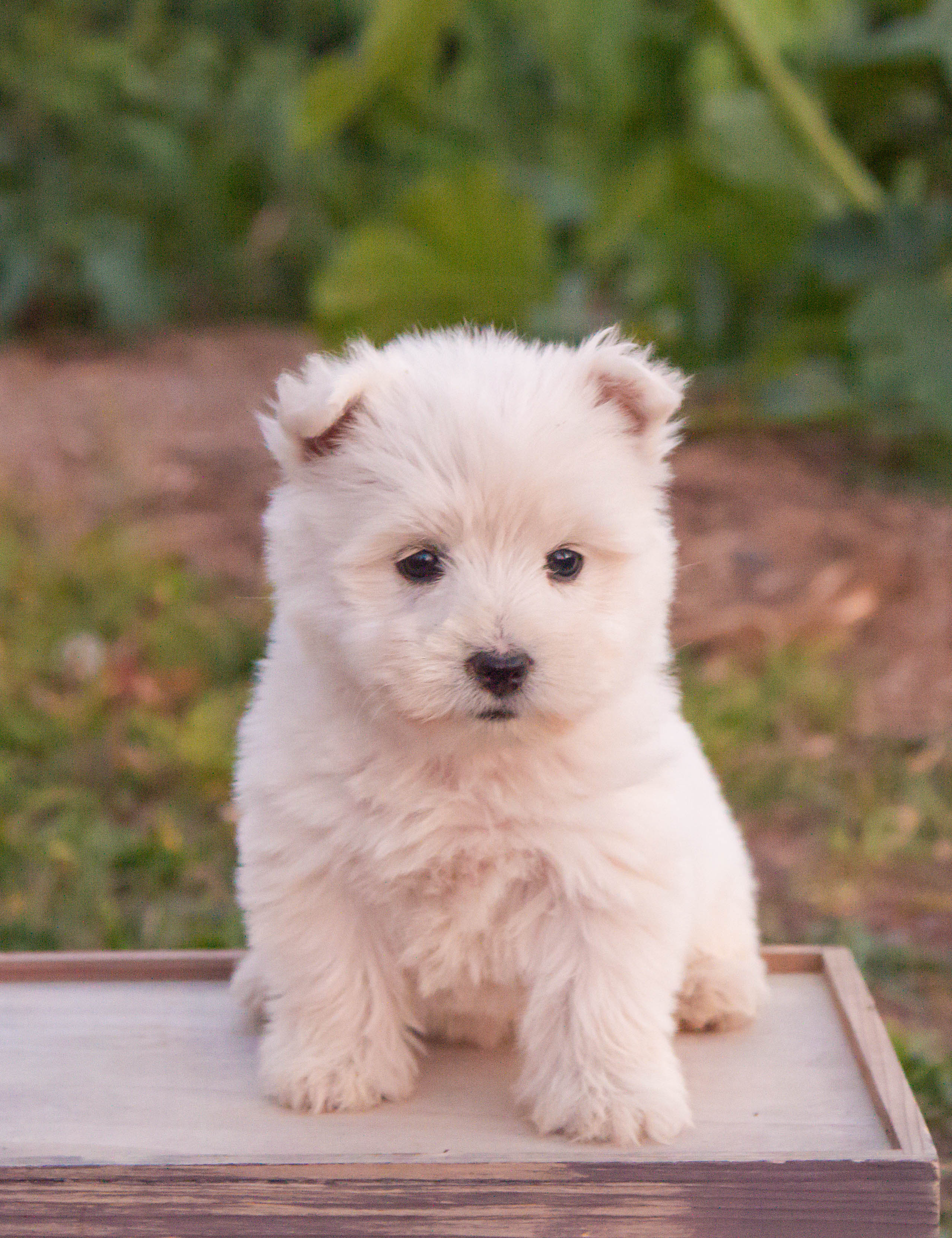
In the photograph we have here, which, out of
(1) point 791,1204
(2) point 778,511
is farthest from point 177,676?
(1) point 791,1204

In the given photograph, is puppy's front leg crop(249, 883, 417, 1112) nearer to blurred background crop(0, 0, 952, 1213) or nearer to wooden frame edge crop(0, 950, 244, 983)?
wooden frame edge crop(0, 950, 244, 983)

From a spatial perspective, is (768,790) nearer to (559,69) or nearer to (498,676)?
(498,676)

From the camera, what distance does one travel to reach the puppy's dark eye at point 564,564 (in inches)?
94.7

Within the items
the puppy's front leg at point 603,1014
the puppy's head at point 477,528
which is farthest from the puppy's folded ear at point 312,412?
the puppy's front leg at point 603,1014

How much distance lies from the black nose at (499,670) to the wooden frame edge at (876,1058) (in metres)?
1.06

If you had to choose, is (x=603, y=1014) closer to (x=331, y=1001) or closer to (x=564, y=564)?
(x=331, y=1001)

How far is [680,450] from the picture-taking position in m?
7.18

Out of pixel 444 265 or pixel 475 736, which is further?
pixel 444 265

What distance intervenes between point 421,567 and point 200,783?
9.33ft

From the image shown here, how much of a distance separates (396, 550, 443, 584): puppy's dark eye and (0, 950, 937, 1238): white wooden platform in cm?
98

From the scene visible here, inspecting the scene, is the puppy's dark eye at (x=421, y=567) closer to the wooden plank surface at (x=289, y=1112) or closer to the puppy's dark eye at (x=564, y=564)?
the puppy's dark eye at (x=564, y=564)

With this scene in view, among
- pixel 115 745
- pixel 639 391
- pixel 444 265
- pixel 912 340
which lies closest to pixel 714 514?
pixel 912 340

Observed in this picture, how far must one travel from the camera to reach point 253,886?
265 cm

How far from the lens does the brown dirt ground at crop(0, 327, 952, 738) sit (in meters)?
6.03
